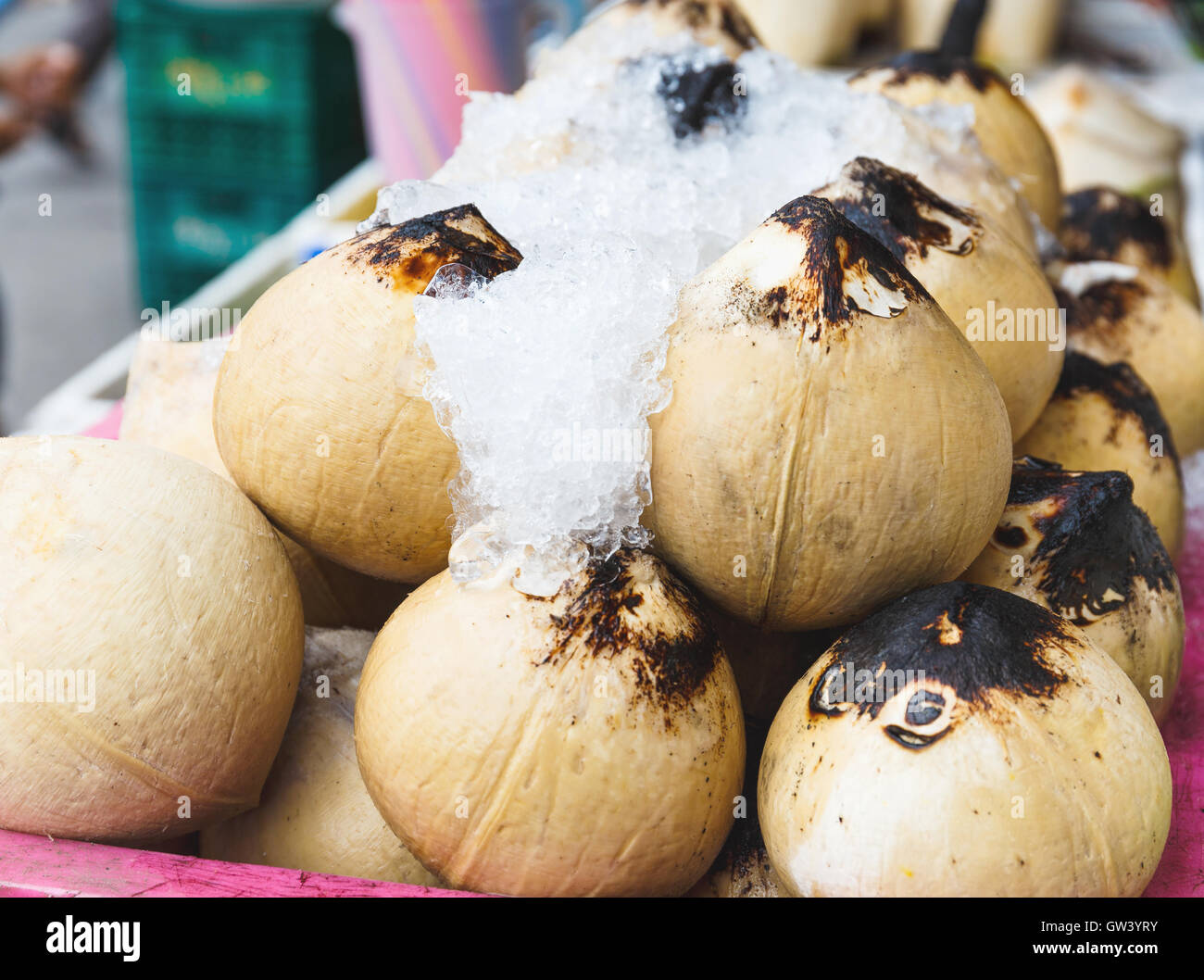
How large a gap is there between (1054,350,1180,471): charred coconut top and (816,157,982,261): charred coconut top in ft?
0.98

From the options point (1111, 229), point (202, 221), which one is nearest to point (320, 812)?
point (1111, 229)

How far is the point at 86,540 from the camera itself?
1.00 meters

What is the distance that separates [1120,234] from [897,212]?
3.22 feet

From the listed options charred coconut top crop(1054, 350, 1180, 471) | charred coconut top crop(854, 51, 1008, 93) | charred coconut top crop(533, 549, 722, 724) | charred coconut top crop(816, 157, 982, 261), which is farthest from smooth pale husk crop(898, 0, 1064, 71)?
charred coconut top crop(533, 549, 722, 724)

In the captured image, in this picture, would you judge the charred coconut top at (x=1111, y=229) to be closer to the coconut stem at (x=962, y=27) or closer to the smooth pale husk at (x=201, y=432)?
the coconut stem at (x=962, y=27)

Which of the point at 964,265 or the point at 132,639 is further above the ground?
the point at 964,265

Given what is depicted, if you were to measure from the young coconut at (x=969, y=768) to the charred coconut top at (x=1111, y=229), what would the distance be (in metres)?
1.21

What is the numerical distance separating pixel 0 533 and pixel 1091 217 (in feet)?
5.85

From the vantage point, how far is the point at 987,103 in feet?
5.40

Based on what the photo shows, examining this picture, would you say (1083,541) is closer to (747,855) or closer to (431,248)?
(747,855)

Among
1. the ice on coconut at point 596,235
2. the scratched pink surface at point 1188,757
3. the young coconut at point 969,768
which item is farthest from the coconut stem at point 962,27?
the young coconut at point 969,768

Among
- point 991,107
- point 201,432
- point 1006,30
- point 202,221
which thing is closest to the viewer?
point 201,432

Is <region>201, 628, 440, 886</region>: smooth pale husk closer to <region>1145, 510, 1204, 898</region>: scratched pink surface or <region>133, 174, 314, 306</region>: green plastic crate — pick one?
<region>1145, 510, 1204, 898</region>: scratched pink surface

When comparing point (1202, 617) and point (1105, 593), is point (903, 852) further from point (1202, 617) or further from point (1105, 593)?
point (1202, 617)
